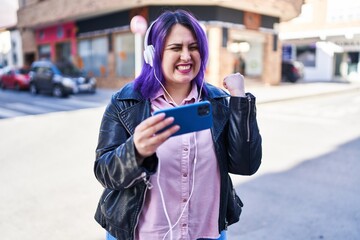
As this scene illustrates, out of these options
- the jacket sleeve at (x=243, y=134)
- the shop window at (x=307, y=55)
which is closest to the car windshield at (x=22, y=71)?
the jacket sleeve at (x=243, y=134)

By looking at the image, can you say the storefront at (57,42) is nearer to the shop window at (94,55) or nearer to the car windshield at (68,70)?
the shop window at (94,55)

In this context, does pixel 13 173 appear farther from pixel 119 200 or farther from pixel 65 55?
pixel 65 55

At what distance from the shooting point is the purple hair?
143 centimetres

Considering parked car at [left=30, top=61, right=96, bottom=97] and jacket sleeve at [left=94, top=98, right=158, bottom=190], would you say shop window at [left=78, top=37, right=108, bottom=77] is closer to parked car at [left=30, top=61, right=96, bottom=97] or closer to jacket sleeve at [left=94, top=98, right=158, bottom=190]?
parked car at [left=30, top=61, right=96, bottom=97]

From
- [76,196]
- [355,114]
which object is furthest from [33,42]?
[76,196]

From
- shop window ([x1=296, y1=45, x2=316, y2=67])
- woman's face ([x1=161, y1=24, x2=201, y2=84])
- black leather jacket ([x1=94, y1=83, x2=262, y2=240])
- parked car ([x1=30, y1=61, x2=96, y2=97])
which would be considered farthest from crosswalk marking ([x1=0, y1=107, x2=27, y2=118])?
shop window ([x1=296, y1=45, x2=316, y2=67])

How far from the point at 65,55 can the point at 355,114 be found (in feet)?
65.8

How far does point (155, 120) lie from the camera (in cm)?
109

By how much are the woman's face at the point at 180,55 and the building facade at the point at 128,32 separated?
16129mm

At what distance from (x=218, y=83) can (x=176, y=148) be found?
656 inches

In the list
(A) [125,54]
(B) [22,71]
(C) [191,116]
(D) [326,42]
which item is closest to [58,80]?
(A) [125,54]

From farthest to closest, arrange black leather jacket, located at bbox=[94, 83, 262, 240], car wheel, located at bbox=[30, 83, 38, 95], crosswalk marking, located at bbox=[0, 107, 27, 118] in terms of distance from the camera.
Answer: car wheel, located at bbox=[30, 83, 38, 95]
crosswalk marking, located at bbox=[0, 107, 27, 118]
black leather jacket, located at bbox=[94, 83, 262, 240]

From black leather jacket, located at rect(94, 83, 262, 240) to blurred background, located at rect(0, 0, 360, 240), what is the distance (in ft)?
2.41

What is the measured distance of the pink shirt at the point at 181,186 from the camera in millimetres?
1438
